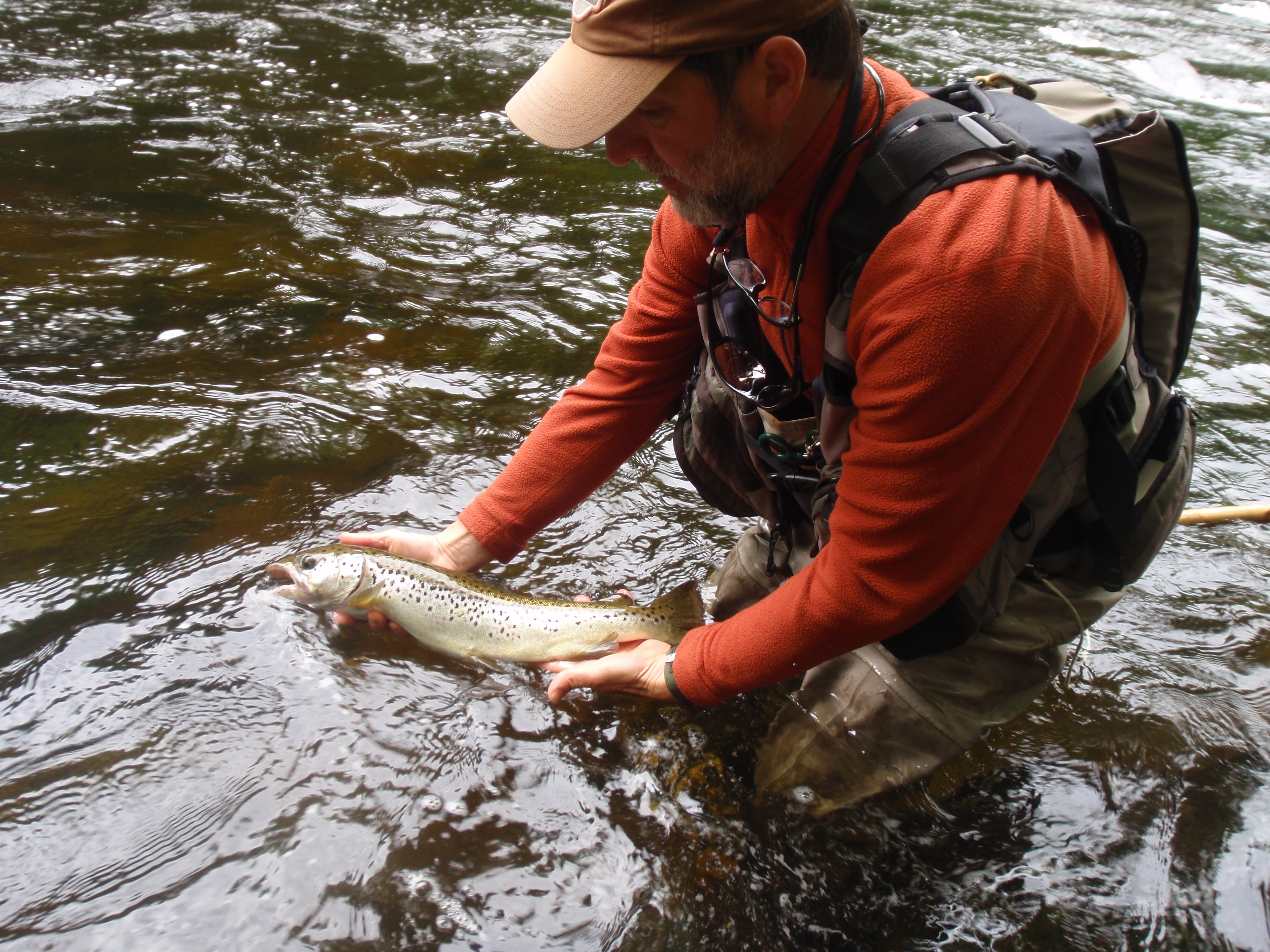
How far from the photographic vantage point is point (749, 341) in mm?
2490

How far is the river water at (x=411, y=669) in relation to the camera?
2537 mm

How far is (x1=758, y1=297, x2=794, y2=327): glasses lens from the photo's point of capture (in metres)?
2.21

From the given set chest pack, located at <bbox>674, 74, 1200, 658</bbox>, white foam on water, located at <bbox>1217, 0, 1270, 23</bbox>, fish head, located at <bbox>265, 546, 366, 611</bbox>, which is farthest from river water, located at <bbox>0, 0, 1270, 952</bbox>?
white foam on water, located at <bbox>1217, 0, 1270, 23</bbox>

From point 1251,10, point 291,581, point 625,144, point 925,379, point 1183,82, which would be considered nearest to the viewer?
point 925,379

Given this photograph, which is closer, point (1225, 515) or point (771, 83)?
point (771, 83)

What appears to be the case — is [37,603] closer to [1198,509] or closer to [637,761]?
[637,761]

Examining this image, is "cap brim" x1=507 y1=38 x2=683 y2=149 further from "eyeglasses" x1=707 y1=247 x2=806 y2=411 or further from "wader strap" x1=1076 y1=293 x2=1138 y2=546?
"wader strap" x1=1076 y1=293 x2=1138 y2=546

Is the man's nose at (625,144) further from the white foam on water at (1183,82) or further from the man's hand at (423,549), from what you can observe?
the white foam on water at (1183,82)

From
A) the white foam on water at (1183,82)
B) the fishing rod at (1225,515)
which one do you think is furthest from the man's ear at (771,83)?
the white foam on water at (1183,82)

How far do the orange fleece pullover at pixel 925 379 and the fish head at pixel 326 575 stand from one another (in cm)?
126

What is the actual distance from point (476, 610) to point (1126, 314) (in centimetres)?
213

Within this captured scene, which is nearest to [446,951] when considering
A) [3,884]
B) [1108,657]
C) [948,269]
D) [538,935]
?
[538,935]

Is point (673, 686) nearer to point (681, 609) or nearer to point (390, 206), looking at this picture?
point (681, 609)

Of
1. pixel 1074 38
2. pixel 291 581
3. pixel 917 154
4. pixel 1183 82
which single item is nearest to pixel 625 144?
pixel 917 154
